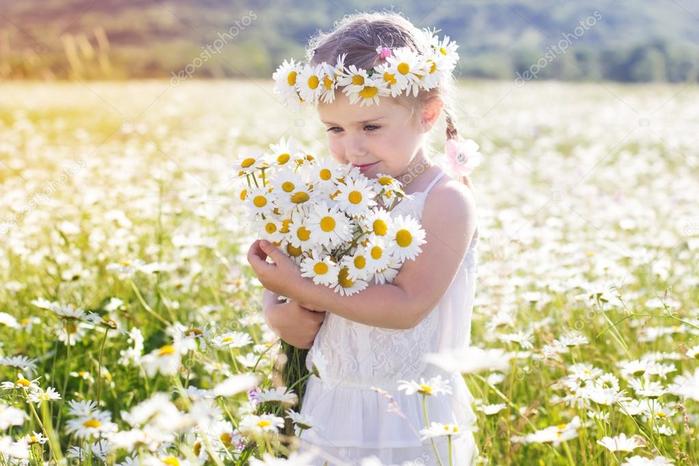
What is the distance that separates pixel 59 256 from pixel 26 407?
4.51 ft

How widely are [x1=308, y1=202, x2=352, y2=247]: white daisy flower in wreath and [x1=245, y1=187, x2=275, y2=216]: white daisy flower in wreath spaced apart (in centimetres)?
11

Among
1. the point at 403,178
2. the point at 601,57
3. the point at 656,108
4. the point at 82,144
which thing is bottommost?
the point at 403,178

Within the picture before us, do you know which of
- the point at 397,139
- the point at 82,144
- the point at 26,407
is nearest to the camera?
the point at 397,139

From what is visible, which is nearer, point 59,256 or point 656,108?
point 59,256

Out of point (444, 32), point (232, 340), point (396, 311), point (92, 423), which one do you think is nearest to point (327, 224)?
point (396, 311)

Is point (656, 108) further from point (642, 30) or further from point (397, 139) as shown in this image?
point (642, 30)

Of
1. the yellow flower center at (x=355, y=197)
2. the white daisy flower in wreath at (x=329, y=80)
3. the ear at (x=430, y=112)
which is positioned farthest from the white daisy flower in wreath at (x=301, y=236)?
the ear at (x=430, y=112)

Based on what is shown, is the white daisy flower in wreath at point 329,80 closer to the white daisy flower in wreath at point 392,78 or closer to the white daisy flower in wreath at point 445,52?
the white daisy flower in wreath at point 392,78

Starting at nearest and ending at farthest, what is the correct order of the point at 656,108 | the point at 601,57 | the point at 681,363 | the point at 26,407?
the point at 26,407
the point at 681,363
the point at 656,108
the point at 601,57

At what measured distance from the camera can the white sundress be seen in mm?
1982

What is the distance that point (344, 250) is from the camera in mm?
1845

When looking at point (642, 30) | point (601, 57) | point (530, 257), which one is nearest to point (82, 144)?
point (530, 257)

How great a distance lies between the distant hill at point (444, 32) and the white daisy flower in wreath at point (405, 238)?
2429 cm

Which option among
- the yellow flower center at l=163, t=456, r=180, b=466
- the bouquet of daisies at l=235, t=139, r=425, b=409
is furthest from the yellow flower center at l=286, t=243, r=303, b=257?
the yellow flower center at l=163, t=456, r=180, b=466
